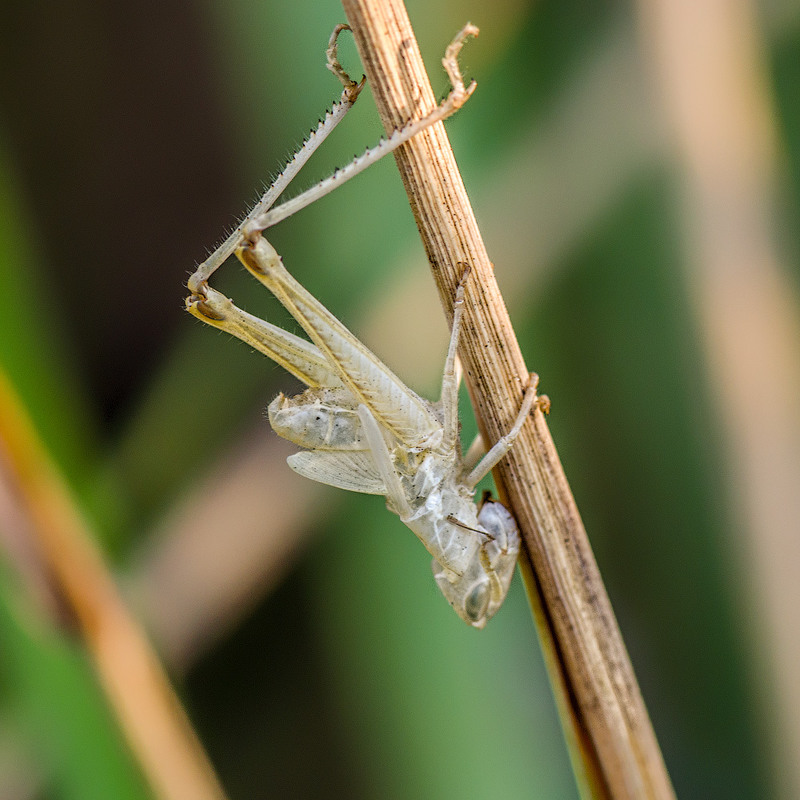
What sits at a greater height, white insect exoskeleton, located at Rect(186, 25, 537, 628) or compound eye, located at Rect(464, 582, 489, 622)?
white insect exoskeleton, located at Rect(186, 25, 537, 628)

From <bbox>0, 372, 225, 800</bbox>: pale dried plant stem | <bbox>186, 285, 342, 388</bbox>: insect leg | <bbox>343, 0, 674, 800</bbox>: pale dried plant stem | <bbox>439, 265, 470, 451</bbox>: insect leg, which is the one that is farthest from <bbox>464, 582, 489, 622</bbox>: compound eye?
<bbox>0, 372, 225, 800</bbox>: pale dried plant stem

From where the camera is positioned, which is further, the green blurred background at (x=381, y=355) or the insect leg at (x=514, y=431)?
the green blurred background at (x=381, y=355)

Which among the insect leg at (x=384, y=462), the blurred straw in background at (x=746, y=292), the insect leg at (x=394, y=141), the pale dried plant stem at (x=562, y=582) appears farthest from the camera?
the blurred straw in background at (x=746, y=292)

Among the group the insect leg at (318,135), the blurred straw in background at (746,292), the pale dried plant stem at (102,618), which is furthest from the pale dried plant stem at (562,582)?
the pale dried plant stem at (102,618)

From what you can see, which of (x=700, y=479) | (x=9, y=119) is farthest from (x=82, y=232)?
(x=700, y=479)

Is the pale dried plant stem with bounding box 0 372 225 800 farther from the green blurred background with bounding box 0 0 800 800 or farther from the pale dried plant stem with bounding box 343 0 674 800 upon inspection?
the pale dried plant stem with bounding box 343 0 674 800

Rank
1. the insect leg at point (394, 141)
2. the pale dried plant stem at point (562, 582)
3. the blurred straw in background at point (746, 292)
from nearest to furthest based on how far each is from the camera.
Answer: the insect leg at point (394, 141) → the pale dried plant stem at point (562, 582) → the blurred straw in background at point (746, 292)

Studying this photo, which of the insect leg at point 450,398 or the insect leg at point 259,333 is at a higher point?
the insect leg at point 259,333

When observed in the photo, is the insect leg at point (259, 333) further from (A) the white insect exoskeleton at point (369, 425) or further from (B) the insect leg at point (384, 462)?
(B) the insect leg at point (384, 462)
